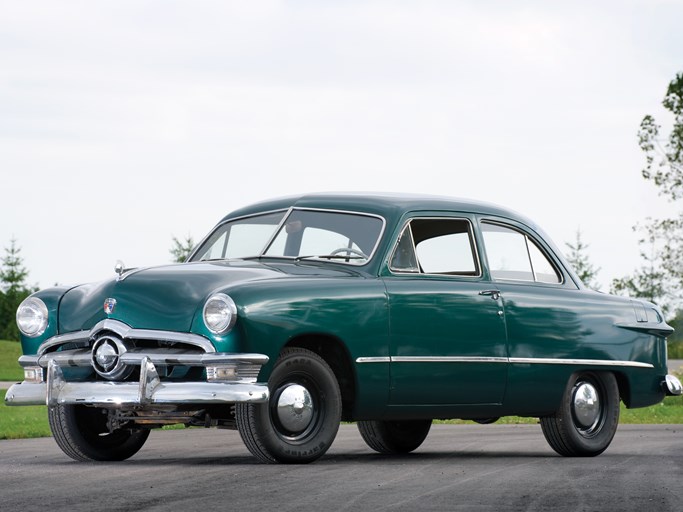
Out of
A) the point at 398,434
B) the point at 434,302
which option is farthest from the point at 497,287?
the point at 398,434

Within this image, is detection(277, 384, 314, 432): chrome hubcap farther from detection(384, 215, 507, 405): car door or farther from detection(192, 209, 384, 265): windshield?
detection(192, 209, 384, 265): windshield

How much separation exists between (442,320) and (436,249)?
734 millimetres

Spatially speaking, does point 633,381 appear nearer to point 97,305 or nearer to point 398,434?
point 398,434

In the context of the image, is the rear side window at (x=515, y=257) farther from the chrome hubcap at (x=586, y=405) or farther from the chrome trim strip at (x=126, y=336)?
the chrome trim strip at (x=126, y=336)

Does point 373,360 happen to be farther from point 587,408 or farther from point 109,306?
point 587,408

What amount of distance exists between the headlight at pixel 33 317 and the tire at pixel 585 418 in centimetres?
Result: 434

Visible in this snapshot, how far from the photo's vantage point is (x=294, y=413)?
9.32 m

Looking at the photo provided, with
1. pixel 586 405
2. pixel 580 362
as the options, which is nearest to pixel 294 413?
pixel 580 362

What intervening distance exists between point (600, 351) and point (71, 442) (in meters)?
4.64

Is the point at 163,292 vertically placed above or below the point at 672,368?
above

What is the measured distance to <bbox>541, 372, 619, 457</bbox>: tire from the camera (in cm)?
1164

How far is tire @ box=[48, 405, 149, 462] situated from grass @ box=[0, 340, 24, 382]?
30.7 m

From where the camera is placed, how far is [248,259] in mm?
10695

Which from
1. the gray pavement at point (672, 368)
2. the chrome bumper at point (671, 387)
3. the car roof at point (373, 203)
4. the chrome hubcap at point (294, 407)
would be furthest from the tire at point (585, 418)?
the gray pavement at point (672, 368)
